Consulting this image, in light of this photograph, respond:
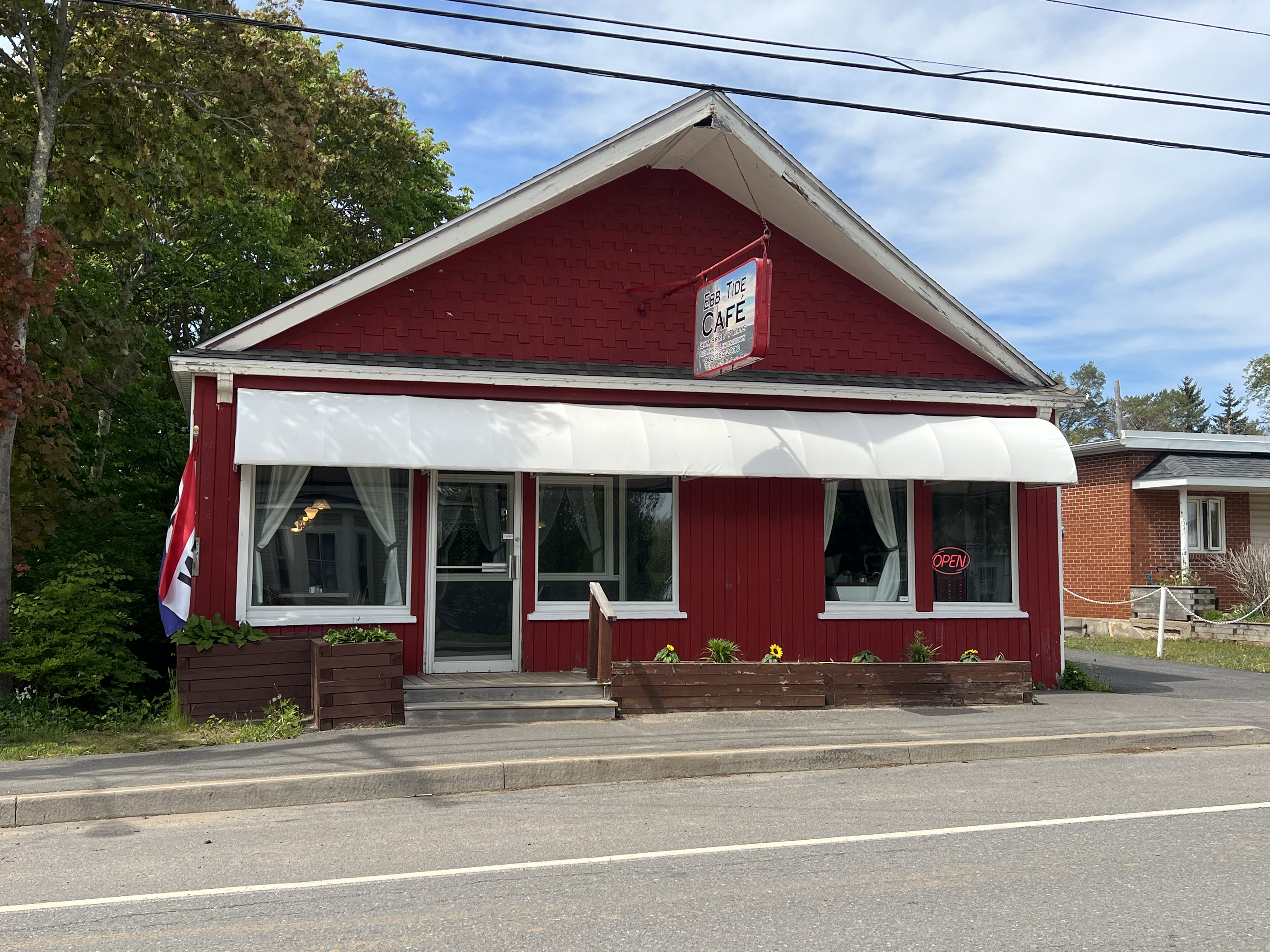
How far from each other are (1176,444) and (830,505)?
12594mm

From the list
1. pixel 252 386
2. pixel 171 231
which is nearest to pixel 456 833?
pixel 252 386

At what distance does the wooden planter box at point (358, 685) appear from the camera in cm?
926

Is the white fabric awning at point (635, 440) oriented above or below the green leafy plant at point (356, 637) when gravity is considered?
above

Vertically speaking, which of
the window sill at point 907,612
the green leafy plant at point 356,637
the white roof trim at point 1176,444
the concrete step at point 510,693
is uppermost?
→ the white roof trim at point 1176,444

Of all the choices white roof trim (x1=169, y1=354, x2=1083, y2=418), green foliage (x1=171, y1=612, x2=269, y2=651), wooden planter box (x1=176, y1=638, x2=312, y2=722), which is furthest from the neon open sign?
green foliage (x1=171, y1=612, x2=269, y2=651)

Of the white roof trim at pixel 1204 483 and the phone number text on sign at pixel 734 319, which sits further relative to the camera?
the white roof trim at pixel 1204 483

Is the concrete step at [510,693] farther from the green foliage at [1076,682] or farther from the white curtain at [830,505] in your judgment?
the green foliage at [1076,682]

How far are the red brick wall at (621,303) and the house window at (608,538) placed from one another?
1.41 m

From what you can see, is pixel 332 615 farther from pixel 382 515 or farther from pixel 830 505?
pixel 830 505

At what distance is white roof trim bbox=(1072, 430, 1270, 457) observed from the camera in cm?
2094

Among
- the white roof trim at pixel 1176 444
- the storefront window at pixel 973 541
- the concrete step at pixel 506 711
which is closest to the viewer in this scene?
the concrete step at pixel 506 711

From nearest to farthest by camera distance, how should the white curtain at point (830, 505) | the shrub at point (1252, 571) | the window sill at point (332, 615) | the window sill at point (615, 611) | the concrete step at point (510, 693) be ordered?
the concrete step at point (510, 693) < the window sill at point (332, 615) < the window sill at point (615, 611) < the white curtain at point (830, 505) < the shrub at point (1252, 571)

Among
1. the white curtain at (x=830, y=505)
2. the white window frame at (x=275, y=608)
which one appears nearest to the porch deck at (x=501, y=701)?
the white window frame at (x=275, y=608)

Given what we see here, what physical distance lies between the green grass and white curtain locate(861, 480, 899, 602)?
6.37 metres
